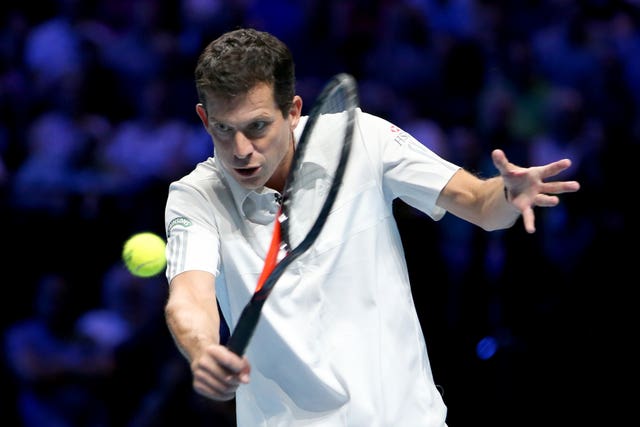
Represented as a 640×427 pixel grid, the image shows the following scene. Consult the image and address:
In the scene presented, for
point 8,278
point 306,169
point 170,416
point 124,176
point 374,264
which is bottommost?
point 170,416

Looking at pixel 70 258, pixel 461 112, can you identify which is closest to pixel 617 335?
pixel 461 112

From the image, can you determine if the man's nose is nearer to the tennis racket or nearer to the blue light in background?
the tennis racket

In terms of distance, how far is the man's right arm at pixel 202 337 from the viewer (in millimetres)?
2809

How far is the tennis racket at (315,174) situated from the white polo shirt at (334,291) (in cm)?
7

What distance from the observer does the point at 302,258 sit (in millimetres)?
3660

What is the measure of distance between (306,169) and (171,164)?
434 centimetres

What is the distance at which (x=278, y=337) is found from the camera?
354 centimetres

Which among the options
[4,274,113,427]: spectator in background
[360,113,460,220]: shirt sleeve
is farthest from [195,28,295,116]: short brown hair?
[4,274,113,427]: spectator in background

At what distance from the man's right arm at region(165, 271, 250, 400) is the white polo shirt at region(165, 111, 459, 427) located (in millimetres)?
69

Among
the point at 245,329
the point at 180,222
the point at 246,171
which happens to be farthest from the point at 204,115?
the point at 245,329

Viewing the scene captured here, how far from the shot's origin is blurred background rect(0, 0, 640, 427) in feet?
20.9

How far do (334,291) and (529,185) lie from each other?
74cm

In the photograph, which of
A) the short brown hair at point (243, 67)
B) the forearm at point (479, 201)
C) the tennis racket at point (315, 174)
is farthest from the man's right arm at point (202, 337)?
the forearm at point (479, 201)

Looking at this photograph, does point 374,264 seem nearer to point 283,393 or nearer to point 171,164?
point 283,393
